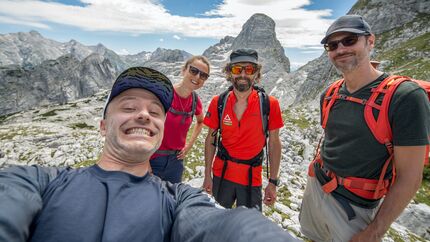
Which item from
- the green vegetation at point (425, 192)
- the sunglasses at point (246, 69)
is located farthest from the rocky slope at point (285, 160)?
the sunglasses at point (246, 69)

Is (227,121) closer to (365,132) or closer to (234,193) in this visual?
(234,193)

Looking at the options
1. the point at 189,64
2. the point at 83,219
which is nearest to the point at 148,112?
the point at 83,219

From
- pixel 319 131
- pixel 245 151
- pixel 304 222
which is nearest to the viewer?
pixel 304 222

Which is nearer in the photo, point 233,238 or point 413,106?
point 233,238

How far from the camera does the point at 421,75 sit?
25.2 metres

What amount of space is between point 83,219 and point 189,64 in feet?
17.8

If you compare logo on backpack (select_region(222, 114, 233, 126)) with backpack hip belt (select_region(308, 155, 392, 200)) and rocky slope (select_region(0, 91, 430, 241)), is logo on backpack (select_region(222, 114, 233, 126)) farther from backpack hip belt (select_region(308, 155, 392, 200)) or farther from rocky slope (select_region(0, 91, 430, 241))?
rocky slope (select_region(0, 91, 430, 241))

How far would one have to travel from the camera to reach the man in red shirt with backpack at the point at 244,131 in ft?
17.9

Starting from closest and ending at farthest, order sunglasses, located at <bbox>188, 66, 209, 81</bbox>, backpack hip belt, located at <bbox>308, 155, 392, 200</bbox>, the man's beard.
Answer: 1. backpack hip belt, located at <bbox>308, 155, 392, 200</bbox>
2. the man's beard
3. sunglasses, located at <bbox>188, 66, 209, 81</bbox>

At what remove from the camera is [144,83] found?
3.54m

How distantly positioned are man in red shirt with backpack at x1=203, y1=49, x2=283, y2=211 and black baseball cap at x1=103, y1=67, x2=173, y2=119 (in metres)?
2.18

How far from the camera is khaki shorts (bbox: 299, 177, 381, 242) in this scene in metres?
3.82

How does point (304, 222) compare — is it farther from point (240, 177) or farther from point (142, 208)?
point (142, 208)

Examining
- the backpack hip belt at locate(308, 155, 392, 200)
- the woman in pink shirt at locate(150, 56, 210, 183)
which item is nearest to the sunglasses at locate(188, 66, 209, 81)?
the woman in pink shirt at locate(150, 56, 210, 183)
